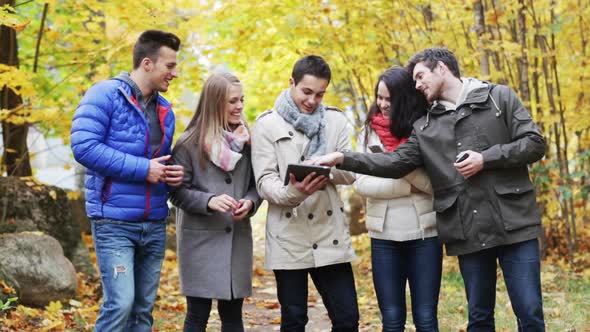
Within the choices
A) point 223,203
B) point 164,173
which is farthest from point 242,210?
point 164,173

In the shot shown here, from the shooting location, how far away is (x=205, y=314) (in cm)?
405

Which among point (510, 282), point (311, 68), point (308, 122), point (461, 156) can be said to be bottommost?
point (510, 282)

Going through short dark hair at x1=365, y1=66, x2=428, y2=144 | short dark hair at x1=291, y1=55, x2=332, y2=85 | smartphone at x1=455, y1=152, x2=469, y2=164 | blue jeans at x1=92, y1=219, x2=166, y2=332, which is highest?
short dark hair at x1=291, y1=55, x2=332, y2=85

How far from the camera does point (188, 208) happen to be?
3.98m

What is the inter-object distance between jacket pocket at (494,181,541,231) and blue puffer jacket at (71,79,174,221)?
1899 millimetres

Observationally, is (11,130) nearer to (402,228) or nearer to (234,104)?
(234,104)

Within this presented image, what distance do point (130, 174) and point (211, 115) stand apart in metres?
0.64

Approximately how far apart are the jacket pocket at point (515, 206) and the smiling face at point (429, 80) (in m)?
0.62

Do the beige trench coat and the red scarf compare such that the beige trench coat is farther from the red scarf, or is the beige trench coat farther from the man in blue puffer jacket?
the man in blue puffer jacket

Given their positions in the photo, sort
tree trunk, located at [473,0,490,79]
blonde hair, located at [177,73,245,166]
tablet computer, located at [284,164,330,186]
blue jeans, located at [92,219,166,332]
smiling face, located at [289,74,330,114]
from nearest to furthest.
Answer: tablet computer, located at [284,164,330,186] → blue jeans, located at [92,219,166,332] → smiling face, located at [289,74,330,114] → blonde hair, located at [177,73,245,166] → tree trunk, located at [473,0,490,79]

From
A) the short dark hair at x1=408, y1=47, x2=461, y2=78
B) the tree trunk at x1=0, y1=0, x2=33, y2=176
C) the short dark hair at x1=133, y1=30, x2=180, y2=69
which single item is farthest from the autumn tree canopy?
the short dark hair at x1=408, y1=47, x2=461, y2=78

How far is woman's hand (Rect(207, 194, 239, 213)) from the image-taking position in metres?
3.86

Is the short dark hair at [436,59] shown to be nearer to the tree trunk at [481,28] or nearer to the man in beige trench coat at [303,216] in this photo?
the man in beige trench coat at [303,216]

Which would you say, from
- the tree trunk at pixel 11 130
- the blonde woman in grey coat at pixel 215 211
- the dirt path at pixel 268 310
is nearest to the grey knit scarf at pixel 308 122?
the blonde woman in grey coat at pixel 215 211
